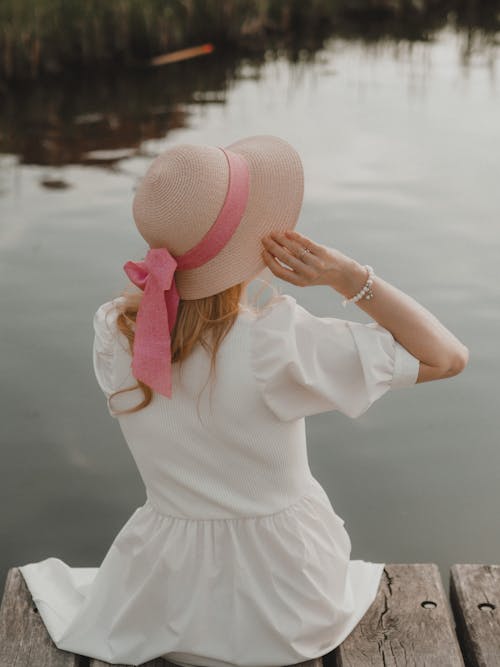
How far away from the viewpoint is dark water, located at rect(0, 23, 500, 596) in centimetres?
345

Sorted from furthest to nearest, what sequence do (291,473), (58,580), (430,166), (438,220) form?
(430,166)
(438,220)
(58,580)
(291,473)

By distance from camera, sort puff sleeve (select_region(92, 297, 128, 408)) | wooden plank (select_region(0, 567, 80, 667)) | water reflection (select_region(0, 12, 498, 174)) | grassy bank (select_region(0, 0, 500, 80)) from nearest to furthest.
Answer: puff sleeve (select_region(92, 297, 128, 408)), wooden plank (select_region(0, 567, 80, 667)), water reflection (select_region(0, 12, 498, 174)), grassy bank (select_region(0, 0, 500, 80))

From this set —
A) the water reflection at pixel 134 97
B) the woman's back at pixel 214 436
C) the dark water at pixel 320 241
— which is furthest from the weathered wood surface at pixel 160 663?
the water reflection at pixel 134 97

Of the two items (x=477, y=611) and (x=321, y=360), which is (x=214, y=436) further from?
(x=477, y=611)

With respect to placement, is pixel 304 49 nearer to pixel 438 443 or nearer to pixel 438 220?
pixel 438 220

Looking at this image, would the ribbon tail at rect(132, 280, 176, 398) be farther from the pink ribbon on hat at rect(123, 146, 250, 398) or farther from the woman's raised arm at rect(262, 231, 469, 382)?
the woman's raised arm at rect(262, 231, 469, 382)

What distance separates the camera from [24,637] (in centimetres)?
227

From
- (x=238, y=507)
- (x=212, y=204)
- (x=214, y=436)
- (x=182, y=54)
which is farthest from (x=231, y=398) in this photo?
(x=182, y=54)

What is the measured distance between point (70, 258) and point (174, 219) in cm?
335

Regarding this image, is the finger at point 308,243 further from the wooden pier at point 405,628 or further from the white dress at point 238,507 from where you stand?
the wooden pier at point 405,628

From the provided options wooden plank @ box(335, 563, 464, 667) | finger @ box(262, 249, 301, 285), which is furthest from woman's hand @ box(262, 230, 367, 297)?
wooden plank @ box(335, 563, 464, 667)

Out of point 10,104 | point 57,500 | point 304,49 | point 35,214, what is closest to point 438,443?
point 57,500

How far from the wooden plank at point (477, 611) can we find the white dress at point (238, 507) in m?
0.22

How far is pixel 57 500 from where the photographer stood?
11.5ft
